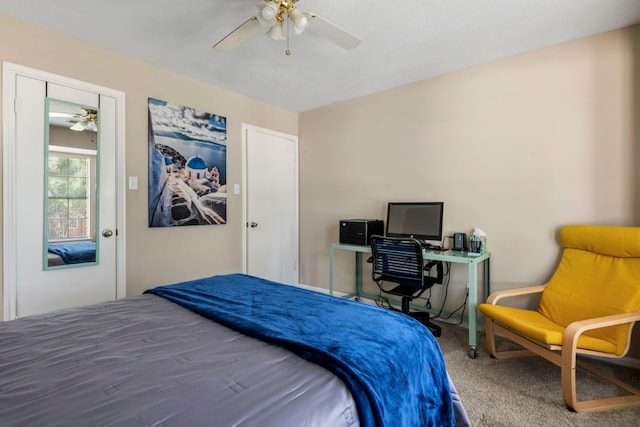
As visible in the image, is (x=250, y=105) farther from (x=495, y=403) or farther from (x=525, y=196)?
(x=495, y=403)

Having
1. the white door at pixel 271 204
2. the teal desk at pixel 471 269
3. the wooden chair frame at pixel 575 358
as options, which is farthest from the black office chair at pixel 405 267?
the white door at pixel 271 204

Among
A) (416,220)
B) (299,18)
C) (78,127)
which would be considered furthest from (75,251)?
(416,220)

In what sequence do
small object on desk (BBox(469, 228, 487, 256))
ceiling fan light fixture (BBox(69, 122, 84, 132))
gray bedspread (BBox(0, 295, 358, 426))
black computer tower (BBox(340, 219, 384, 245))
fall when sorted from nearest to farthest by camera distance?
1. gray bedspread (BBox(0, 295, 358, 426))
2. ceiling fan light fixture (BBox(69, 122, 84, 132))
3. small object on desk (BBox(469, 228, 487, 256))
4. black computer tower (BBox(340, 219, 384, 245))

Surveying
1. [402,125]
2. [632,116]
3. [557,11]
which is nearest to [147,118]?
[402,125]

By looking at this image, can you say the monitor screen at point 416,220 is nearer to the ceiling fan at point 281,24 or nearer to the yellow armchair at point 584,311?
the yellow armchair at point 584,311

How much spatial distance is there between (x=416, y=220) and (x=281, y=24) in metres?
2.09

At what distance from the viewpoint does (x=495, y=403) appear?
1788 millimetres

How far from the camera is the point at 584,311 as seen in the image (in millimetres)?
2068

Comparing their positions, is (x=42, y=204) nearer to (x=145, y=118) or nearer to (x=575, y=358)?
(x=145, y=118)

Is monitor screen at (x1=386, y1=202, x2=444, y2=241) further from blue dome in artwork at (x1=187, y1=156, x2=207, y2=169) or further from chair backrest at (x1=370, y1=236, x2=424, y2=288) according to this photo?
blue dome in artwork at (x1=187, y1=156, x2=207, y2=169)

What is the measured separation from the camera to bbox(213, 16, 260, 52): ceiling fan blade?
1.78 m

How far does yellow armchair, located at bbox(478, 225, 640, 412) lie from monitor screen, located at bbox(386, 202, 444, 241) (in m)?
0.83

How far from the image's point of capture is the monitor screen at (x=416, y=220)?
2.96m

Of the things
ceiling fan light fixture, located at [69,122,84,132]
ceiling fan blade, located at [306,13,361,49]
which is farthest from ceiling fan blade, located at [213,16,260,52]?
ceiling fan light fixture, located at [69,122,84,132]
